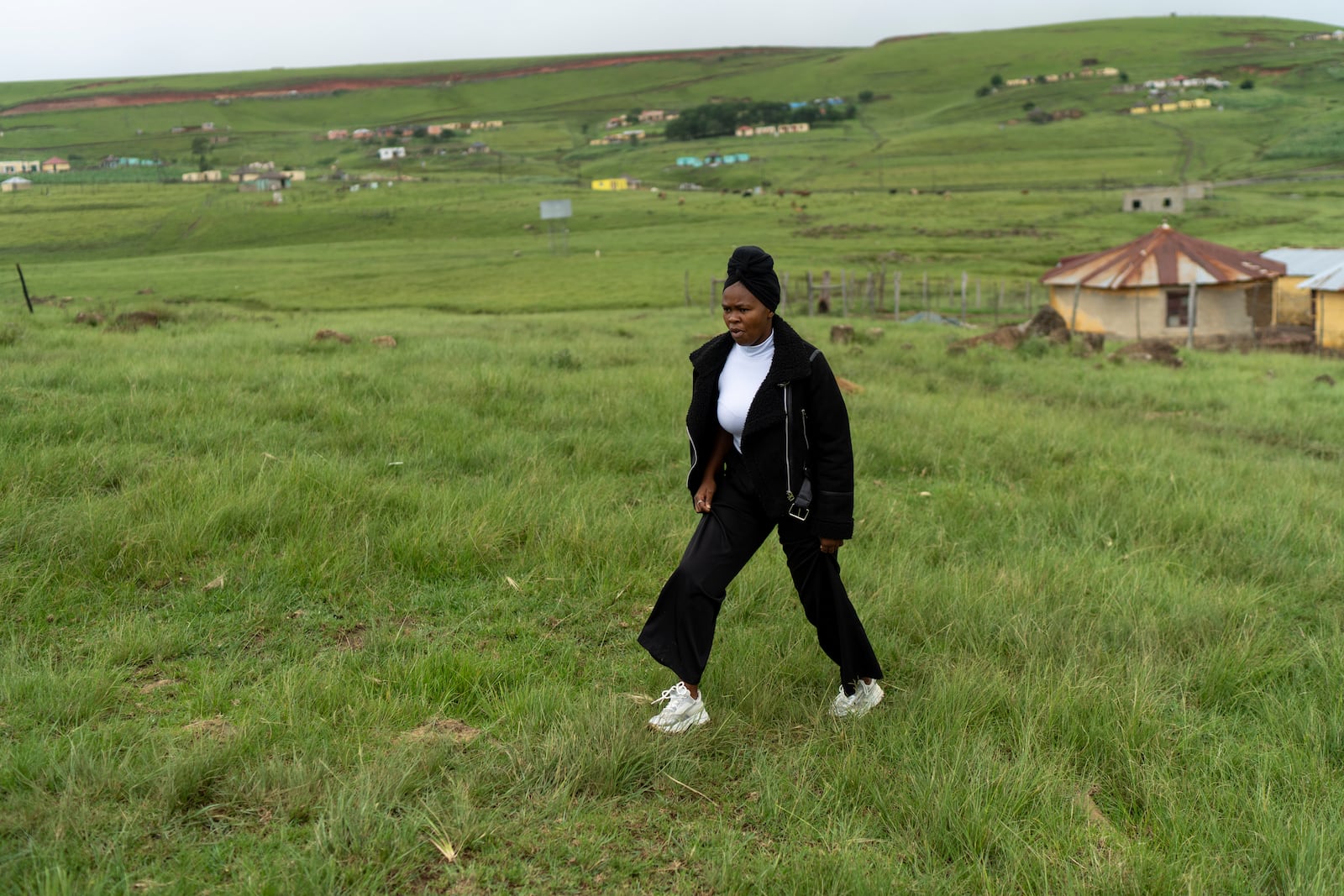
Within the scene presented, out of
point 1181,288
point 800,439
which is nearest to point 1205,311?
point 1181,288

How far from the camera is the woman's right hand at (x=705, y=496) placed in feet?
12.5

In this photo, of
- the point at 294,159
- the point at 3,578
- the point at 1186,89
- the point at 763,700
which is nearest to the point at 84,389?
the point at 3,578

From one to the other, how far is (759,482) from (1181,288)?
2978 centimetres

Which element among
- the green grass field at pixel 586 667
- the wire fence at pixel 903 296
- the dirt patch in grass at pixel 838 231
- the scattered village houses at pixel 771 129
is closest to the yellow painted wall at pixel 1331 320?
the wire fence at pixel 903 296

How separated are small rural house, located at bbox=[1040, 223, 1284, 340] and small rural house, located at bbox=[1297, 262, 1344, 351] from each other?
2.99 metres

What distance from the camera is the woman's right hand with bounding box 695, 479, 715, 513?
12.5ft

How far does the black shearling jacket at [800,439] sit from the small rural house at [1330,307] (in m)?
27.0

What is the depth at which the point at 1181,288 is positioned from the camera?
94.5 feet

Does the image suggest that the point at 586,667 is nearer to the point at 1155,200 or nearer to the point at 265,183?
the point at 1155,200

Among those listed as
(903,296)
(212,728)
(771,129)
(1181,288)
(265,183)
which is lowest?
(903,296)

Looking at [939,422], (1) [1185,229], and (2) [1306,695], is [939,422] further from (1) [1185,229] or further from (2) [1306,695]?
(1) [1185,229]

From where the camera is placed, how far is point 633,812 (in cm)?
313

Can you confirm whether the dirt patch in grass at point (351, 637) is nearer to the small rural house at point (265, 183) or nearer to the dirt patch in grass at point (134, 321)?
the dirt patch in grass at point (134, 321)

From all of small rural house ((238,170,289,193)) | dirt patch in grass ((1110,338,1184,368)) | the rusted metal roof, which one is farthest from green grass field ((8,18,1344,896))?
small rural house ((238,170,289,193))
